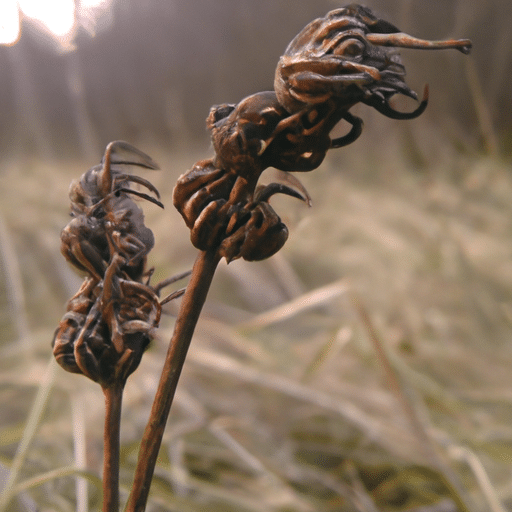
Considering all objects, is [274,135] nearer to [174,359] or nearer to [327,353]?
[174,359]

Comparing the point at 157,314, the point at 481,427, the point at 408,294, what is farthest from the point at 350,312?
the point at 157,314

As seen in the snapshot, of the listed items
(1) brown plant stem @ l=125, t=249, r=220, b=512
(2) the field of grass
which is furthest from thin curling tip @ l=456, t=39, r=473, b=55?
(2) the field of grass

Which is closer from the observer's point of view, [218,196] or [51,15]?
[218,196]

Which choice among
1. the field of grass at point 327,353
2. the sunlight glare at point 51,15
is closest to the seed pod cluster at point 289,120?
the field of grass at point 327,353

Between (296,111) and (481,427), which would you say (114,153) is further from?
(481,427)

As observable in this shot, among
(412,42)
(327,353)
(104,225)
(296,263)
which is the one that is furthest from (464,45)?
(296,263)
